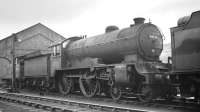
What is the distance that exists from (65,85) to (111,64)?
15.2 ft

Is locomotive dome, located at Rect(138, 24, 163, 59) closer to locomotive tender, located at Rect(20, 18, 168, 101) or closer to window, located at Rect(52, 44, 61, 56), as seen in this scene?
locomotive tender, located at Rect(20, 18, 168, 101)

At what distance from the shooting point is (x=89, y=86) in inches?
525

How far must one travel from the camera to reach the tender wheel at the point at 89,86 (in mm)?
13038

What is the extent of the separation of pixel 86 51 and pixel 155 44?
411cm

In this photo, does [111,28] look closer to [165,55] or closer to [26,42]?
[165,55]

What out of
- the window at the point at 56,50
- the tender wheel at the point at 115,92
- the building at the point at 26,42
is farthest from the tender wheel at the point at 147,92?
the building at the point at 26,42

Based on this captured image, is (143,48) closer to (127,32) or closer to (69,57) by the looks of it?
(127,32)

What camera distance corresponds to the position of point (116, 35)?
12.2 m

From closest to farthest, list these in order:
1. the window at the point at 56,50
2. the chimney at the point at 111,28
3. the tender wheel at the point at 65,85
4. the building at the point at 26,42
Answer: the chimney at the point at 111,28, the tender wheel at the point at 65,85, the window at the point at 56,50, the building at the point at 26,42

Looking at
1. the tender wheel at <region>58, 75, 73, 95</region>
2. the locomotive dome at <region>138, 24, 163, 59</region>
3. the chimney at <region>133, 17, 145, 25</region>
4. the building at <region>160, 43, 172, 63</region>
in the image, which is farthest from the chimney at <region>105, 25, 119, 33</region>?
the building at <region>160, 43, 172, 63</region>

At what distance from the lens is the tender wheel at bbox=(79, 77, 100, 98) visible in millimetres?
13038

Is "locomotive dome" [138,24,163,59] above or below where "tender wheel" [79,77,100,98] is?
above

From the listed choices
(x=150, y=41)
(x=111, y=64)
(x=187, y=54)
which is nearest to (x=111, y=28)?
(x=111, y=64)

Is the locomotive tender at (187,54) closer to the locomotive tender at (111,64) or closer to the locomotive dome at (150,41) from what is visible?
the locomotive tender at (111,64)
